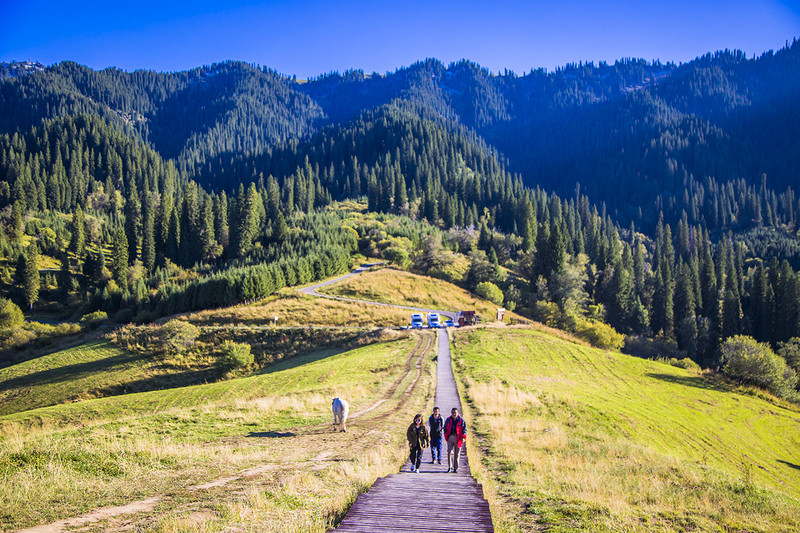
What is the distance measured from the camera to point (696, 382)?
4897cm

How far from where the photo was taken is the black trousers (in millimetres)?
14078

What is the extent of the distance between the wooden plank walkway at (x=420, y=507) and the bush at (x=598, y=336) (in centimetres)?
6229

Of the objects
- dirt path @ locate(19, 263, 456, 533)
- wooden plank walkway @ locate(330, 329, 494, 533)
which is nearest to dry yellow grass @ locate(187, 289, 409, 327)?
dirt path @ locate(19, 263, 456, 533)

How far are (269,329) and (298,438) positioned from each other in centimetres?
4296

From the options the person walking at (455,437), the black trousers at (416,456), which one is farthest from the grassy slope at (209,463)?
the person walking at (455,437)

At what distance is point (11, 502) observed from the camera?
924 centimetres

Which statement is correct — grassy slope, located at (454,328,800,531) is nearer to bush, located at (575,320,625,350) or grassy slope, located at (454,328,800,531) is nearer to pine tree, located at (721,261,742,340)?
bush, located at (575,320,625,350)

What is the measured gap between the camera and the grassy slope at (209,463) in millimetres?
9477

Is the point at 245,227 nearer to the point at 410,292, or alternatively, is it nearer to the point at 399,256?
the point at 399,256

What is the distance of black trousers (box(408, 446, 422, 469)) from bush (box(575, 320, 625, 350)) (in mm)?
60060

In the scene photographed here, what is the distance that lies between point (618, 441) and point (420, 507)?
656 inches

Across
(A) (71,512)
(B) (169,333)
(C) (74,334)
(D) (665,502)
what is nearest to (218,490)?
(A) (71,512)

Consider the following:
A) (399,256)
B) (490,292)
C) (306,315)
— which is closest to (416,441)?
(306,315)

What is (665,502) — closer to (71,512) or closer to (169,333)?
(71,512)
